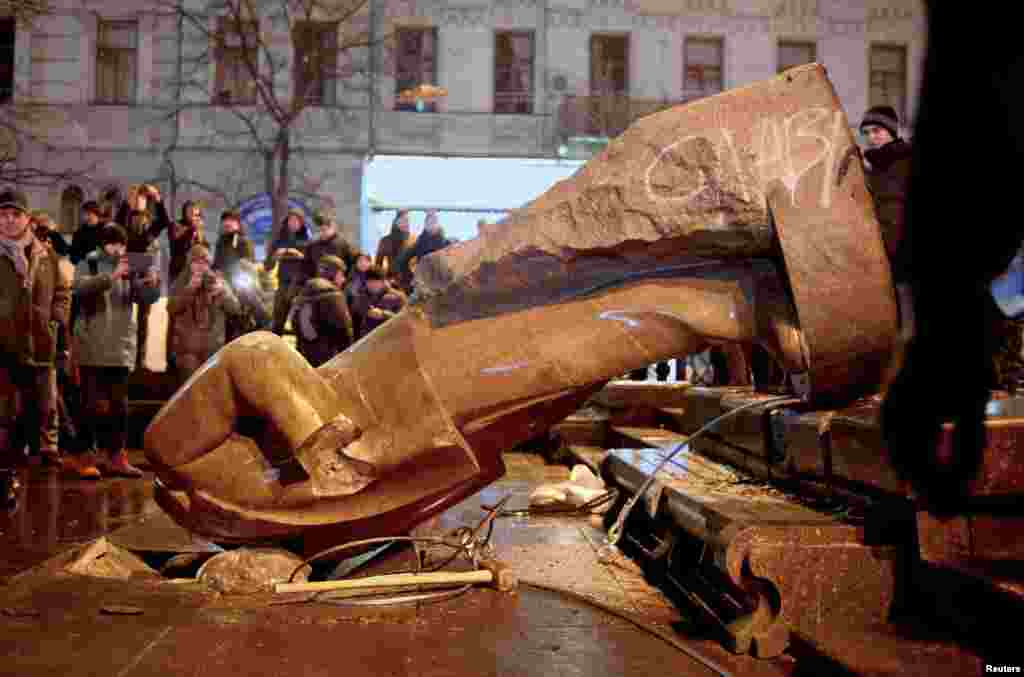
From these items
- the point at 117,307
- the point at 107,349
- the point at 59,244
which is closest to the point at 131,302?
the point at 117,307

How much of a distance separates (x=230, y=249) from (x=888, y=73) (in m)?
20.8

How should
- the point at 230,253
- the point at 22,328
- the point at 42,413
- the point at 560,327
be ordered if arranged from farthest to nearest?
the point at 230,253 → the point at 42,413 → the point at 22,328 → the point at 560,327

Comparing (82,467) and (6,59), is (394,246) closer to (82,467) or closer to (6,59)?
(82,467)

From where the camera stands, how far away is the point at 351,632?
8.94 feet

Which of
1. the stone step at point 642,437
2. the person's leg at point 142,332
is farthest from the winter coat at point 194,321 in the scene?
the stone step at point 642,437

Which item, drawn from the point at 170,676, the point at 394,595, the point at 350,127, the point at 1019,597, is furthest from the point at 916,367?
the point at 350,127

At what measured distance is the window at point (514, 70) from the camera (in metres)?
24.9

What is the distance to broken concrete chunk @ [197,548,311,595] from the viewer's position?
3.21 m

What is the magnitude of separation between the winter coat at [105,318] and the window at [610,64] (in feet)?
61.2

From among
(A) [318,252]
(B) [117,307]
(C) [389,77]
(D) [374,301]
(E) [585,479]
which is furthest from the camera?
(C) [389,77]

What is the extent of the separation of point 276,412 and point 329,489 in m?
0.32

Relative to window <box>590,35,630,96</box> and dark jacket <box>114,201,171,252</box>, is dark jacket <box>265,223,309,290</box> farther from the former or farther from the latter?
window <box>590,35,630,96</box>

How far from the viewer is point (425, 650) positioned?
8.41 feet

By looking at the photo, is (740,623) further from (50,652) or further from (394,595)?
(50,652)
